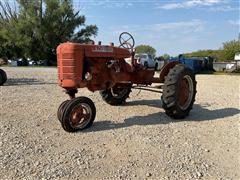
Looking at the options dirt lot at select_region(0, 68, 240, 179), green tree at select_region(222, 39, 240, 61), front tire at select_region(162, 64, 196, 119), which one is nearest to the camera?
dirt lot at select_region(0, 68, 240, 179)

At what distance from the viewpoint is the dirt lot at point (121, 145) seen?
15.6 feet

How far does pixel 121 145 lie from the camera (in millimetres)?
5820

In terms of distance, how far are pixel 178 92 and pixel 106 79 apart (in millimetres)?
1638

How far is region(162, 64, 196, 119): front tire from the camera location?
7.73 metres

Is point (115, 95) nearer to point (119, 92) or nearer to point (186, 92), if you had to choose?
point (119, 92)

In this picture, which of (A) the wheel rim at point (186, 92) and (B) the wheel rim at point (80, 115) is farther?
(A) the wheel rim at point (186, 92)

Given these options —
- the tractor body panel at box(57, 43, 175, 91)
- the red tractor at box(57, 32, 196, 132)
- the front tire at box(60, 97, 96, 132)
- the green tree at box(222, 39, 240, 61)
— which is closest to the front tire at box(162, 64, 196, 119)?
the red tractor at box(57, 32, 196, 132)

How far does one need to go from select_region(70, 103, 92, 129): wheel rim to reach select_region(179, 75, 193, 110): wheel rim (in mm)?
2395

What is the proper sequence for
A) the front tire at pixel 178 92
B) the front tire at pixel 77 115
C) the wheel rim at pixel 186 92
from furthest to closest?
the wheel rim at pixel 186 92
the front tire at pixel 178 92
the front tire at pixel 77 115

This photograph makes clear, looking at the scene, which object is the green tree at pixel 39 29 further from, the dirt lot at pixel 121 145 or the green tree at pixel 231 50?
the dirt lot at pixel 121 145

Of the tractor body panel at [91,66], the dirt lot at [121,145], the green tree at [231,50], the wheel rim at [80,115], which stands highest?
the green tree at [231,50]

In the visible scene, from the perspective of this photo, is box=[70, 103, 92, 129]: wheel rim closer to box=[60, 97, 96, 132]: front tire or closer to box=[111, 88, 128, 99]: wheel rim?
box=[60, 97, 96, 132]: front tire

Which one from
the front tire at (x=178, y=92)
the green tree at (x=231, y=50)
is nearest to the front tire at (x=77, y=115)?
the front tire at (x=178, y=92)

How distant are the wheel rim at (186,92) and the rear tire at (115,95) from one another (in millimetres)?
1602
